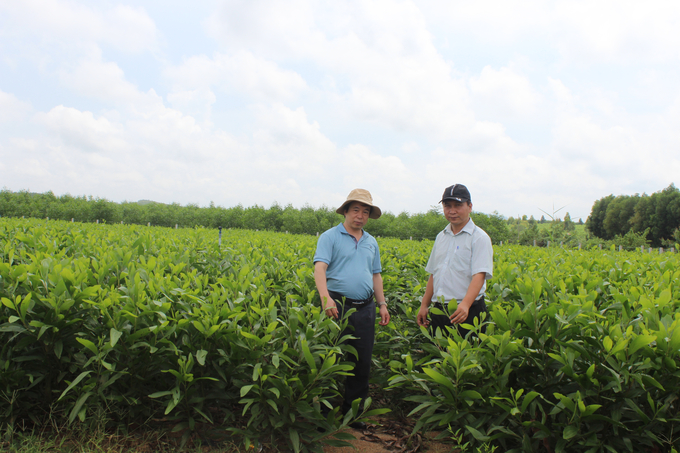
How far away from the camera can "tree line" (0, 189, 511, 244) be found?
4119 centimetres

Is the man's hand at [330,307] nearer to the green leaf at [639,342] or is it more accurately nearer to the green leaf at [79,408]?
the green leaf at [79,408]

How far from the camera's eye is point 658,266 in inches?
252

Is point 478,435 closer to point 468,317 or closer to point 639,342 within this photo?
point 468,317

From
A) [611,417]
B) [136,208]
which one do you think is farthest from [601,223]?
[611,417]

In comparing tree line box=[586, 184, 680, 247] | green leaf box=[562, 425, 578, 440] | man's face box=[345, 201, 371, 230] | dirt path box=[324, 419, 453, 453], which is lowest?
dirt path box=[324, 419, 453, 453]

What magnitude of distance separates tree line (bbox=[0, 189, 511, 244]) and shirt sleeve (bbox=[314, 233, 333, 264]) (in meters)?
34.9

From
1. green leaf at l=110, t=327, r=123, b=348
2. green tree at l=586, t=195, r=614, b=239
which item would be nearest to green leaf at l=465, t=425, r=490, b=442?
green leaf at l=110, t=327, r=123, b=348

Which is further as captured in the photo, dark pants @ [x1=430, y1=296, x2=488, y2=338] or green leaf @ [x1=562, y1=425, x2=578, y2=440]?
dark pants @ [x1=430, y1=296, x2=488, y2=338]

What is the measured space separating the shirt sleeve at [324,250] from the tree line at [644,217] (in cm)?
5430

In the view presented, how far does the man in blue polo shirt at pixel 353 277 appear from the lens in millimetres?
3477

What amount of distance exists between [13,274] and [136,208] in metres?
60.6

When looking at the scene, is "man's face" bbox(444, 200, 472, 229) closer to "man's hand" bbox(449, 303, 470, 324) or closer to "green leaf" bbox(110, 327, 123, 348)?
"man's hand" bbox(449, 303, 470, 324)

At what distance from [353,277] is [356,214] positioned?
22.5 inches

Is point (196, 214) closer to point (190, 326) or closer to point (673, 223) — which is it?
point (190, 326)
